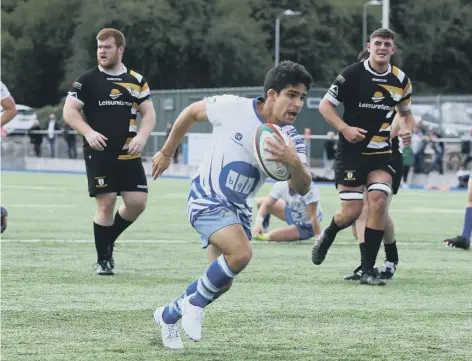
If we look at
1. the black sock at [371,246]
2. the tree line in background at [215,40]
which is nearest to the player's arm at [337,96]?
the black sock at [371,246]

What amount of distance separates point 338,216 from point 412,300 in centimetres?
182

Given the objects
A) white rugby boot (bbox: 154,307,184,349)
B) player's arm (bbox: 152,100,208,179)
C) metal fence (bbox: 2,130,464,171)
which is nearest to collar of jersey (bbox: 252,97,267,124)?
player's arm (bbox: 152,100,208,179)

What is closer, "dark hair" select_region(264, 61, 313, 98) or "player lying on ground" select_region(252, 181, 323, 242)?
"dark hair" select_region(264, 61, 313, 98)

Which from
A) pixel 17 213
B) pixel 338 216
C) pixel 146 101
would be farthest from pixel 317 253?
pixel 17 213

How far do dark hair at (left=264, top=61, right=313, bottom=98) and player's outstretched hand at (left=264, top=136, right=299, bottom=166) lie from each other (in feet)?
1.33

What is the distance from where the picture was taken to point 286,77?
681cm

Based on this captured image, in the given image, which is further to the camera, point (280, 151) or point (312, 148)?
point (312, 148)

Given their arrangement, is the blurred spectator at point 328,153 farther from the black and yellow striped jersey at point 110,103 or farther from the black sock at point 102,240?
the black and yellow striped jersey at point 110,103

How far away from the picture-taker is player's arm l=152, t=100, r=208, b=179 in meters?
7.22

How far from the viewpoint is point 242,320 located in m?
7.85

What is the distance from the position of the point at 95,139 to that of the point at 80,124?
0.24m

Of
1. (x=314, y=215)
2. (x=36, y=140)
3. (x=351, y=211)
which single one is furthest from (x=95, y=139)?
(x=36, y=140)

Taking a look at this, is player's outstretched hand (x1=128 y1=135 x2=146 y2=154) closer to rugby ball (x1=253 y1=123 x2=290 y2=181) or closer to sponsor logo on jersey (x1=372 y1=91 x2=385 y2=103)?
sponsor logo on jersey (x1=372 y1=91 x2=385 y2=103)

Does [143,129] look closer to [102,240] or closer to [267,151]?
[102,240]
